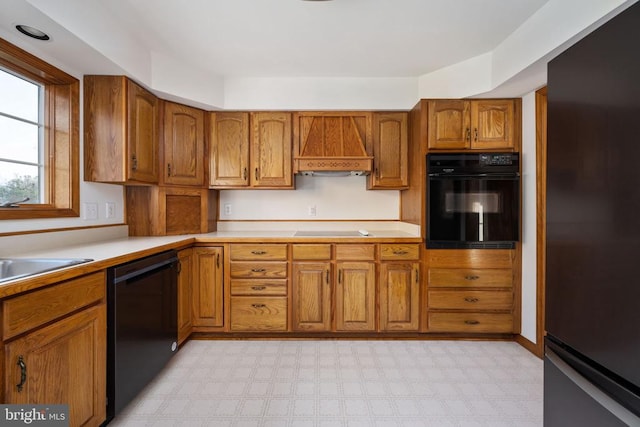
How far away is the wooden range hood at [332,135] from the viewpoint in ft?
8.92

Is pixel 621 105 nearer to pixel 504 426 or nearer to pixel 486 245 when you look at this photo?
pixel 504 426

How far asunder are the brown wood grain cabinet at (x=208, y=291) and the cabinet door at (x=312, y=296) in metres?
0.65

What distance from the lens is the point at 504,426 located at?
1541 millimetres

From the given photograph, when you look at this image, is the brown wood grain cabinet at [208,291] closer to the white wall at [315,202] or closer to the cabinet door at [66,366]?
the white wall at [315,202]

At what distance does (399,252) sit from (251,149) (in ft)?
5.52

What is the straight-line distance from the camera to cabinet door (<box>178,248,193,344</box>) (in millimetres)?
2287

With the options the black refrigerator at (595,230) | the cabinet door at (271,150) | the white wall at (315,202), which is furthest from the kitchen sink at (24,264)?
the black refrigerator at (595,230)

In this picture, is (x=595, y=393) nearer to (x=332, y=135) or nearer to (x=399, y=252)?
(x=399, y=252)

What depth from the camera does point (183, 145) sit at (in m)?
2.63

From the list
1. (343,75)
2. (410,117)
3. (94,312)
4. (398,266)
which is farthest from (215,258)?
(410,117)

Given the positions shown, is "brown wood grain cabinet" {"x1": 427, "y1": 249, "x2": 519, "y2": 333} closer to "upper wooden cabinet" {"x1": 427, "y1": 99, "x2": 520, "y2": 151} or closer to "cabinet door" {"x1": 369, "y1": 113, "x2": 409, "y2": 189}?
"cabinet door" {"x1": 369, "y1": 113, "x2": 409, "y2": 189}

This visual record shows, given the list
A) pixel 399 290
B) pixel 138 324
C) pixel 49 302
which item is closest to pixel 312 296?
pixel 399 290

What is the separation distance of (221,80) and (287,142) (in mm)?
834

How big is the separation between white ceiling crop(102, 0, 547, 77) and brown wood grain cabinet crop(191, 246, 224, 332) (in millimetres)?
1637
